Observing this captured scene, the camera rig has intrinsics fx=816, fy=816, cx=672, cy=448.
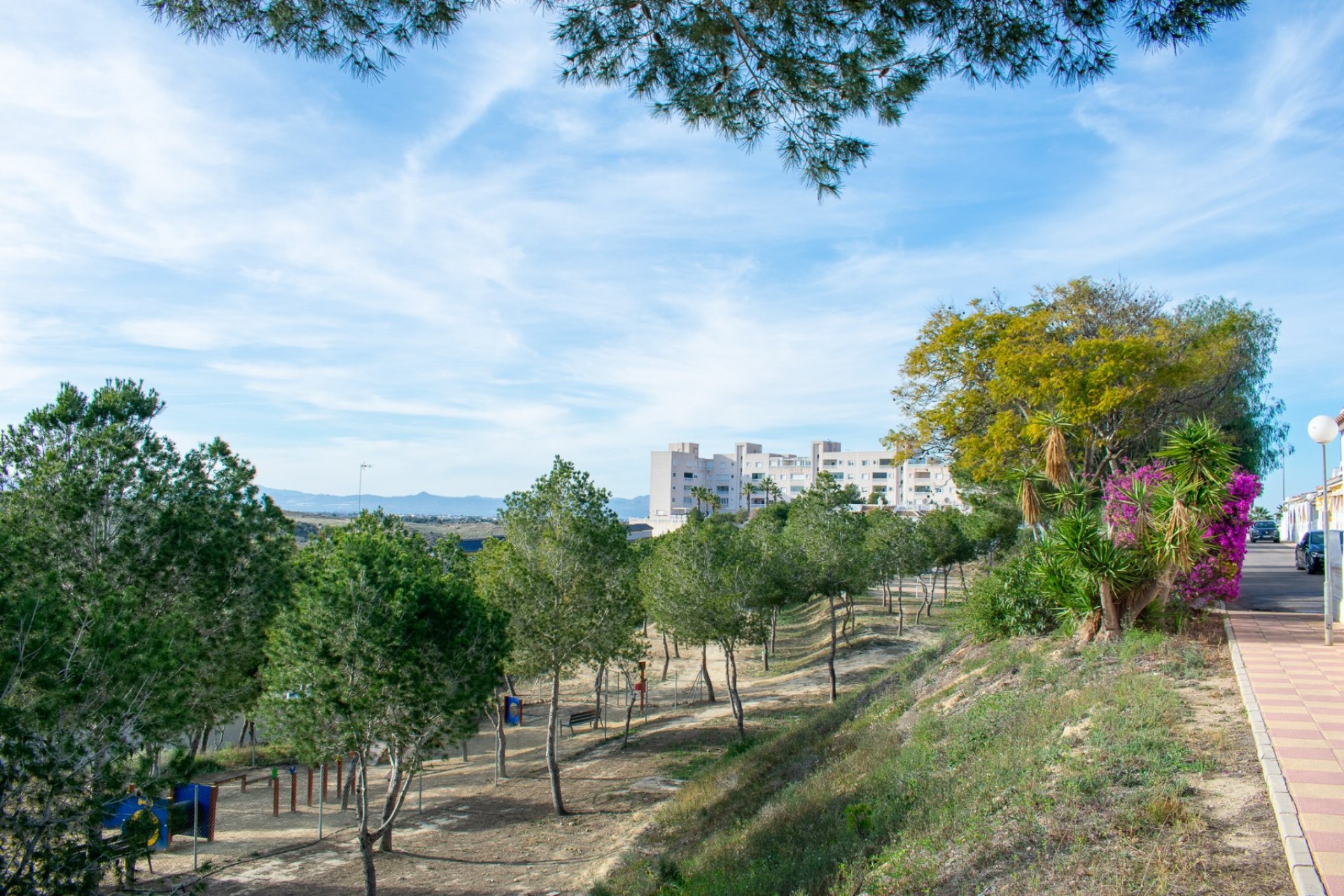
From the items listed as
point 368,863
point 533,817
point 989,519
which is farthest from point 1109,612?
point 989,519

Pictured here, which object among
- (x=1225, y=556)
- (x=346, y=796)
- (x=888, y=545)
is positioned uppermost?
(x=1225, y=556)

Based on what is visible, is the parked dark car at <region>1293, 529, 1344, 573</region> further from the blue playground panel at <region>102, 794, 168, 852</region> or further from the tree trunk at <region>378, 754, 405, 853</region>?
the blue playground panel at <region>102, 794, 168, 852</region>

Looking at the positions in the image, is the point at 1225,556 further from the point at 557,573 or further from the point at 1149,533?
the point at 557,573

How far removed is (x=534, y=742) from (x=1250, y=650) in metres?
22.6

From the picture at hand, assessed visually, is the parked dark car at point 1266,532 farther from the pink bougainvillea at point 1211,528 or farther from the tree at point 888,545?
the pink bougainvillea at point 1211,528


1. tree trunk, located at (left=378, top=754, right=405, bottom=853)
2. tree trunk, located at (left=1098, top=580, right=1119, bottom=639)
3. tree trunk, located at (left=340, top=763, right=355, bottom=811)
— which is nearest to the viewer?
tree trunk, located at (left=1098, top=580, right=1119, bottom=639)

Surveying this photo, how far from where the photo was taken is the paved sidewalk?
5.45 meters

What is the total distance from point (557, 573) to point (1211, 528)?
44.7 feet

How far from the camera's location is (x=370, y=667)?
43.5 feet

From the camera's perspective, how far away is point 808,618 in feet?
172

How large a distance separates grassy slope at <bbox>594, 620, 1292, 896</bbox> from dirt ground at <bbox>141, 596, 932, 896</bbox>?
259 centimetres

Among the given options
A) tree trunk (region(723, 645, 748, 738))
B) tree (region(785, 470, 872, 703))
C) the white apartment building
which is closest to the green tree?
tree trunk (region(723, 645, 748, 738))

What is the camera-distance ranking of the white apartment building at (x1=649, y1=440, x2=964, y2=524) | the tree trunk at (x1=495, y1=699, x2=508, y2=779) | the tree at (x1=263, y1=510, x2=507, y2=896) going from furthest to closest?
the white apartment building at (x1=649, y1=440, x2=964, y2=524) < the tree trunk at (x1=495, y1=699, x2=508, y2=779) < the tree at (x1=263, y1=510, x2=507, y2=896)

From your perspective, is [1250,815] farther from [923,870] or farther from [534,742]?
[534,742]
